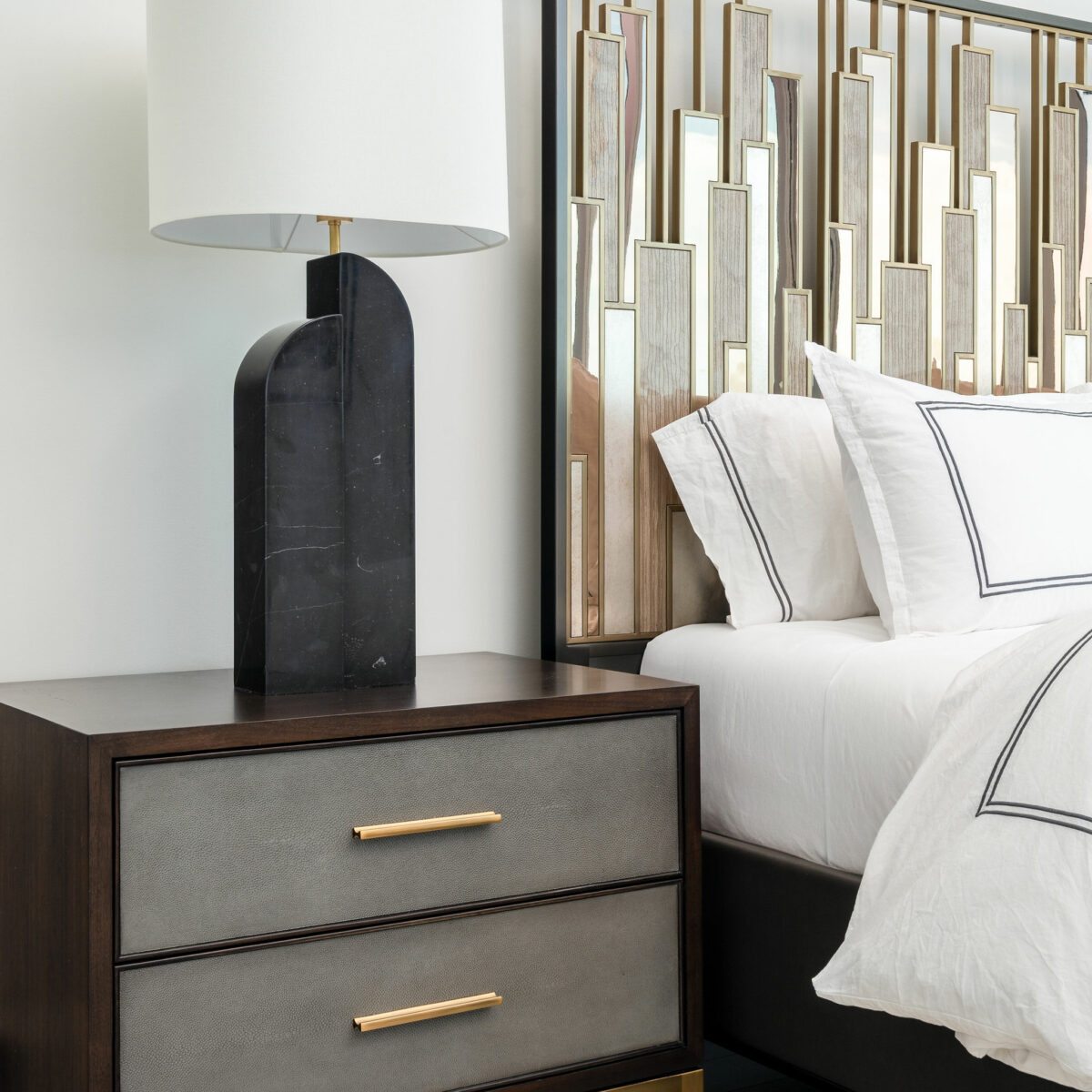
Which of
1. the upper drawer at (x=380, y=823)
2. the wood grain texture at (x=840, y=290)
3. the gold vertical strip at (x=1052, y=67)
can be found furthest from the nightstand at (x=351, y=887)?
the gold vertical strip at (x=1052, y=67)

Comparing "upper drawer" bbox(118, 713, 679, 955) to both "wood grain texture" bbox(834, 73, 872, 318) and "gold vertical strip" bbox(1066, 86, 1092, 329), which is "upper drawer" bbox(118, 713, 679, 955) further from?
"gold vertical strip" bbox(1066, 86, 1092, 329)

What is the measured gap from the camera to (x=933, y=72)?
7.10 feet

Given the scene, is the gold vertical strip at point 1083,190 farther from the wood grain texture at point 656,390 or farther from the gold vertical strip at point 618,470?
the gold vertical strip at point 618,470

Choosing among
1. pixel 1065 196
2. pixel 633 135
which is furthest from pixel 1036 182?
pixel 633 135

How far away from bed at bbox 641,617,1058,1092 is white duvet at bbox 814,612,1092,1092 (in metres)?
0.16

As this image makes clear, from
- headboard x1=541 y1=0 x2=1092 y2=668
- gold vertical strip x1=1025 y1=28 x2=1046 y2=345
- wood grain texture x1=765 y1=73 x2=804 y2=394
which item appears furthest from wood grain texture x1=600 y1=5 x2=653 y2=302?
gold vertical strip x1=1025 y1=28 x2=1046 y2=345

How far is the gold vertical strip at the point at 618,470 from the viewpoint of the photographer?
1.84 m

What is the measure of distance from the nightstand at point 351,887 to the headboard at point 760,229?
41 cm

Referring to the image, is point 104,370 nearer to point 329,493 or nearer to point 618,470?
point 329,493

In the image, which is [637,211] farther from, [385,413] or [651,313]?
[385,413]

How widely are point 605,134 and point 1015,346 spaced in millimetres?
867

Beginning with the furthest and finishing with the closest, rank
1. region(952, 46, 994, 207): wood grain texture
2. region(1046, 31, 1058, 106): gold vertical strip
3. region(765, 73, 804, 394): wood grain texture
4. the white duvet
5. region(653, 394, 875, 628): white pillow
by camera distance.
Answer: region(1046, 31, 1058, 106): gold vertical strip → region(952, 46, 994, 207): wood grain texture → region(765, 73, 804, 394): wood grain texture → region(653, 394, 875, 628): white pillow → the white duvet

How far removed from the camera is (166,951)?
3.81 ft

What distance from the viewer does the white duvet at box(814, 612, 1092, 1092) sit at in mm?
996
